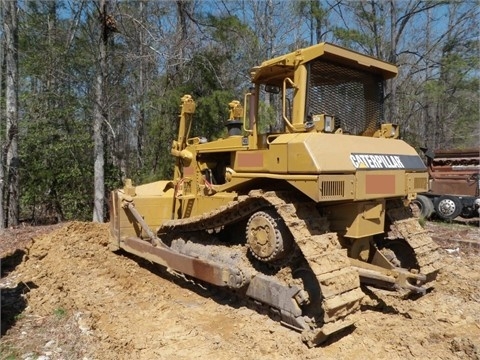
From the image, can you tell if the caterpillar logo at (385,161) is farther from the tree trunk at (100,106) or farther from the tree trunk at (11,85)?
the tree trunk at (11,85)

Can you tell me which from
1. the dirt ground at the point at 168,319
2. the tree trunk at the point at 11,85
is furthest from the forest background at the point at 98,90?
the dirt ground at the point at 168,319

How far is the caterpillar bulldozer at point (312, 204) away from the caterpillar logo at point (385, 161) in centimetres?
2

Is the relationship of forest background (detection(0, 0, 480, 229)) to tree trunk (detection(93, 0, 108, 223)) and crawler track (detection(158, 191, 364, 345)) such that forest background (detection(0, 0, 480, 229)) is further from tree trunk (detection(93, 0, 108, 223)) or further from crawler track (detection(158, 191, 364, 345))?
crawler track (detection(158, 191, 364, 345))

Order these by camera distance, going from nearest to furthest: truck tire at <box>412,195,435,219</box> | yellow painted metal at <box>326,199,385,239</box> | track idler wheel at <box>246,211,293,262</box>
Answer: track idler wheel at <box>246,211,293,262</box> < yellow painted metal at <box>326,199,385,239</box> < truck tire at <box>412,195,435,219</box>

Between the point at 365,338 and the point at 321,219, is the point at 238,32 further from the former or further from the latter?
the point at 365,338

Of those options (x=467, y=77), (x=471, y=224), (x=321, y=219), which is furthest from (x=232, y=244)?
(x=467, y=77)

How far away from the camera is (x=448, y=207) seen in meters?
11.5

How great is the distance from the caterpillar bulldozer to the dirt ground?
26 centimetres

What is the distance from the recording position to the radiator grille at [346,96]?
4.56 metres

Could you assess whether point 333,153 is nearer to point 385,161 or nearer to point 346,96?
point 385,161

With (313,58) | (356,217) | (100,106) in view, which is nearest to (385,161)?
(356,217)

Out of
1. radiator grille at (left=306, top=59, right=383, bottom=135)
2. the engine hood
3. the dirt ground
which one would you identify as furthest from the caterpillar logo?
the dirt ground

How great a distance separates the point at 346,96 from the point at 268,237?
1.99 m

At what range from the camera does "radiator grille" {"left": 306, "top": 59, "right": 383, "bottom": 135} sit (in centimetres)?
456
